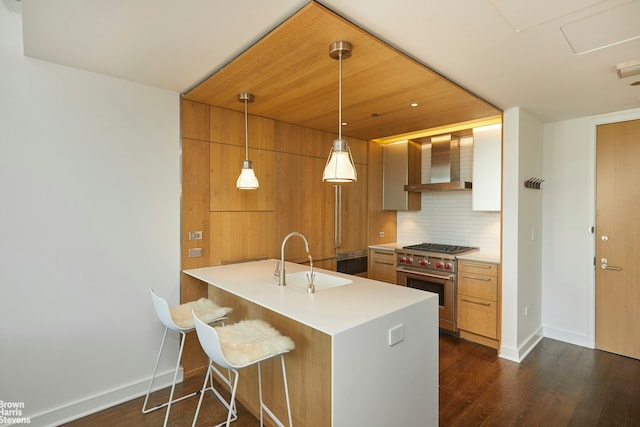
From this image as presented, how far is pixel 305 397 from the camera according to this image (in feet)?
6.15

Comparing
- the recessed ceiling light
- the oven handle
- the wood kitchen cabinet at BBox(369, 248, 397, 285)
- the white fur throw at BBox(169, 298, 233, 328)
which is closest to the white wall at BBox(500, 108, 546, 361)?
the oven handle

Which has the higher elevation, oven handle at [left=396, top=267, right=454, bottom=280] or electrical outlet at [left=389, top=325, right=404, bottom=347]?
electrical outlet at [left=389, top=325, right=404, bottom=347]

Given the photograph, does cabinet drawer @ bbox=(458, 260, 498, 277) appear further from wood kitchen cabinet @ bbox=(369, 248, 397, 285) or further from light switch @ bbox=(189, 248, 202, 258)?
light switch @ bbox=(189, 248, 202, 258)

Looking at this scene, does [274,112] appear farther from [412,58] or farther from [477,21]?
[477,21]

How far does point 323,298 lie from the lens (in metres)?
2.01

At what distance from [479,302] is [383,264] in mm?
1265

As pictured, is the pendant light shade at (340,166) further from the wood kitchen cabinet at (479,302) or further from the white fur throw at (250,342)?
the wood kitchen cabinet at (479,302)

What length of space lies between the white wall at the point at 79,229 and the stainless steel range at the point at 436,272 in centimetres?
270

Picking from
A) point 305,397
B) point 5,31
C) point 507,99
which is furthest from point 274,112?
point 305,397

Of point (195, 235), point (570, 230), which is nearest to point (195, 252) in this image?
point (195, 235)

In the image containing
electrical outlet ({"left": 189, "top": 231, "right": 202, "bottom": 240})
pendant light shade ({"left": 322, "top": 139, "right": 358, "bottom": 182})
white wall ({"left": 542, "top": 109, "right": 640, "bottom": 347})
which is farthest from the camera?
white wall ({"left": 542, "top": 109, "right": 640, "bottom": 347})

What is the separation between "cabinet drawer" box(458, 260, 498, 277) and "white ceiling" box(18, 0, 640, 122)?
5.92 feet

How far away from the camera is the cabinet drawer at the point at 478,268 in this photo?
3445 millimetres

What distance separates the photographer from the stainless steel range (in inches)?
148
